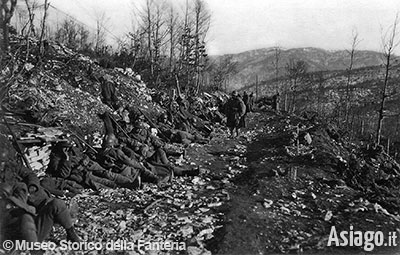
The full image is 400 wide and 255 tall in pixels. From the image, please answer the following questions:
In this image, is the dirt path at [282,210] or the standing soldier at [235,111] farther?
the standing soldier at [235,111]

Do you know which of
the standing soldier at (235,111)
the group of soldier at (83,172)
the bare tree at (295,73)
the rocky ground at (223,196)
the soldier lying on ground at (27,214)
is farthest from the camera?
the bare tree at (295,73)

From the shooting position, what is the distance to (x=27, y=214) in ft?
11.0

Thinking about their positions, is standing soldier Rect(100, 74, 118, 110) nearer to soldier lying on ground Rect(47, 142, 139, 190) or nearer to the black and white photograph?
the black and white photograph

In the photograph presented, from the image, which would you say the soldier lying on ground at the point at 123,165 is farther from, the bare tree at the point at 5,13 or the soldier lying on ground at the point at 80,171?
the bare tree at the point at 5,13

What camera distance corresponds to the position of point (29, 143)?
5680 millimetres

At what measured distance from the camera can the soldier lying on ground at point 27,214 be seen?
3281 mm

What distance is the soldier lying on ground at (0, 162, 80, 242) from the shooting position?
10.8 feet

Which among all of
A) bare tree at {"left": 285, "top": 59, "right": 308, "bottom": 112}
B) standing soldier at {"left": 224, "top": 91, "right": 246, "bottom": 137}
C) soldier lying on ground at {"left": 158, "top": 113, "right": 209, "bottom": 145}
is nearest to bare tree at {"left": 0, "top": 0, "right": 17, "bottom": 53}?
soldier lying on ground at {"left": 158, "top": 113, "right": 209, "bottom": 145}

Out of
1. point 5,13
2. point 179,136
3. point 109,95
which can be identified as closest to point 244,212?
point 5,13

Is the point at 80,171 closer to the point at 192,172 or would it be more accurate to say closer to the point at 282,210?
the point at 192,172

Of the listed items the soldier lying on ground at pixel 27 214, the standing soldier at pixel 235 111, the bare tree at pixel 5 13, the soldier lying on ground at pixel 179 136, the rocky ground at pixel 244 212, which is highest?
the bare tree at pixel 5 13

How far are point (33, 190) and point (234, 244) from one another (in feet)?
9.02

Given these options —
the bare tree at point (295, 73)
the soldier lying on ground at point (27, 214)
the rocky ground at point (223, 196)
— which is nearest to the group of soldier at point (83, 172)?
the soldier lying on ground at point (27, 214)

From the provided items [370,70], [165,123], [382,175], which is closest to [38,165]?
[165,123]
